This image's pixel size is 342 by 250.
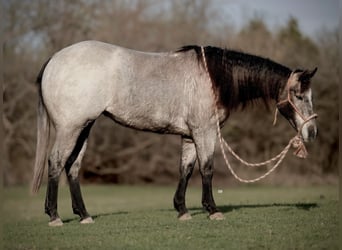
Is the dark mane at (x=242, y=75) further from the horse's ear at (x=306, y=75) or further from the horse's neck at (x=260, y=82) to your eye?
the horse's ear at (x=306, y=75)

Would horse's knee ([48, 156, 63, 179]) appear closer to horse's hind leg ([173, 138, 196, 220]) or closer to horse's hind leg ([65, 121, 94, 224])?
horse's hind leg ([65, 121, 94, 224])

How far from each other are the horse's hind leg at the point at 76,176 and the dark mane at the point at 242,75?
237cm

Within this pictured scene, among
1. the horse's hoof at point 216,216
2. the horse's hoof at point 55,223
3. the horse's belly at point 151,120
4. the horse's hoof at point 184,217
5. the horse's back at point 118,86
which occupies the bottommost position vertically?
the horse's hoof at point 55,223

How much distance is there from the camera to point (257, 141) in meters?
33.8

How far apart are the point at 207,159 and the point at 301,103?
1914 millimetres

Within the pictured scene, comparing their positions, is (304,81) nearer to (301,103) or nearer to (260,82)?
(301,103)

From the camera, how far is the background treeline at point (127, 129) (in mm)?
31562

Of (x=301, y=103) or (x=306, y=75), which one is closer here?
(x=306, y=75)

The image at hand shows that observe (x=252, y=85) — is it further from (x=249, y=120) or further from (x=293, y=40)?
(x=293, y=40)

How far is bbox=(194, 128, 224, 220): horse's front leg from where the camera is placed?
32.5 feet

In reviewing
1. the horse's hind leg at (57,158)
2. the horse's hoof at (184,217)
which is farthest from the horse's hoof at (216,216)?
the horse's hind leg at (57,158)

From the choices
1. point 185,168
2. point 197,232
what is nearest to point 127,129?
point 185,168

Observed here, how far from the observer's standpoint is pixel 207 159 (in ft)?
32.6

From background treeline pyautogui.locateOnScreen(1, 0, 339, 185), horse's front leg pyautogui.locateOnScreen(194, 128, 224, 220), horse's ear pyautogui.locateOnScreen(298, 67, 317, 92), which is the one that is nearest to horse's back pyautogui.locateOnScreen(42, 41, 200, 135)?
horse's front leg pyautogui.locateOnScreen(194, 128, 224, 220)
